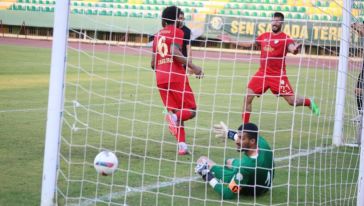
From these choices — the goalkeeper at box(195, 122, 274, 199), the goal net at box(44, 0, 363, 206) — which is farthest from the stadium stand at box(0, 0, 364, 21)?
the goalkeeper at box(195, 122, 274, 199)

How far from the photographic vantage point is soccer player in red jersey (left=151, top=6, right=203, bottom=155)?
829 cm

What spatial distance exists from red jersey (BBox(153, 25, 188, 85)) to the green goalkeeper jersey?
2187 mm

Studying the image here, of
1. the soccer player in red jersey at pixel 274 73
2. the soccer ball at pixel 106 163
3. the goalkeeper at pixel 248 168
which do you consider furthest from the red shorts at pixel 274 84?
the soccer ball at pixel 106 163

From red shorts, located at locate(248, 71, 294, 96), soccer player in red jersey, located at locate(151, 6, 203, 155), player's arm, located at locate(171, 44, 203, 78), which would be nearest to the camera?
player's arm, located at locate(171, 44, 203, 78)

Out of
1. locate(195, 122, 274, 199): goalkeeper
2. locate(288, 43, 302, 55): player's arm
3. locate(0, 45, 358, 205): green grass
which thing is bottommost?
locate(0, 45, 358, 205): green grass

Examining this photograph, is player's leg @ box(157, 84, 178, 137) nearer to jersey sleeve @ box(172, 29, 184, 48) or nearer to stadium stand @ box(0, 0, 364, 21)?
jersey sleeve @ box(172, 29, 184, 48)

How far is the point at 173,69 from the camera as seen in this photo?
863 cm

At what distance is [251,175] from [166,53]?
266 cm

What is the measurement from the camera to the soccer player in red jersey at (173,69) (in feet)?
27.2

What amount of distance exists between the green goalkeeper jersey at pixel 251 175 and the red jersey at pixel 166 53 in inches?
86.1

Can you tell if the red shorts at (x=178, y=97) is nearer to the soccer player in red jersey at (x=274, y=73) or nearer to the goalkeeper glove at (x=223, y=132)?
the soccer player in red jersey at (x=274, y=73)

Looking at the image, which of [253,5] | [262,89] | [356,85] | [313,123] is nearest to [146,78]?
[313,123]

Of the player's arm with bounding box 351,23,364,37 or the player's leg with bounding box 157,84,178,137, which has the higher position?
the player's arm with bounding box 351,23,364,37

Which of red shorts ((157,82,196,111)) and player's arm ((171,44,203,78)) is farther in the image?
red shorts ((157,82,196,111))
